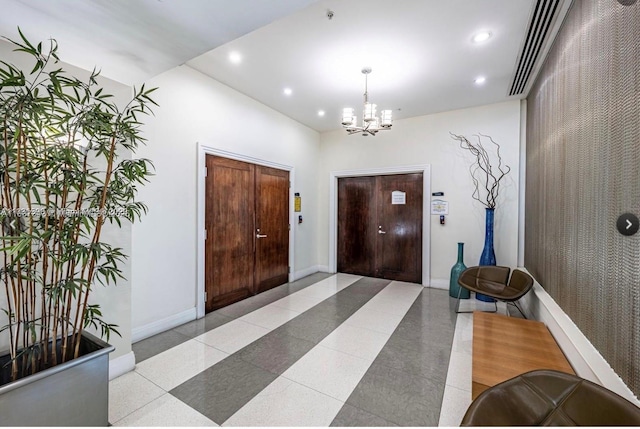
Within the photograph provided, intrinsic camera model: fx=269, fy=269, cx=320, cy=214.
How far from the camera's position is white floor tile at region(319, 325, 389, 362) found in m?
2.70

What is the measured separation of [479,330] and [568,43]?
2541mm

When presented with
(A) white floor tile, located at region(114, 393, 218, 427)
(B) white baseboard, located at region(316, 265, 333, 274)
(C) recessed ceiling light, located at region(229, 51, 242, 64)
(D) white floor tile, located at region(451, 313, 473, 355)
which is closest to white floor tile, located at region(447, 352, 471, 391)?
(D) white floor tile, located at region(451, 313, 473, 355)

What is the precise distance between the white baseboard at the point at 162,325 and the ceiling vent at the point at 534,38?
4731 mm

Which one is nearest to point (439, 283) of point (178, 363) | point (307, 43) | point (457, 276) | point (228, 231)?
point (457, 276)

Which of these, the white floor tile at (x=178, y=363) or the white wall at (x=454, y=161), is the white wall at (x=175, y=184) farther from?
the white wall at (x=454, y=161)

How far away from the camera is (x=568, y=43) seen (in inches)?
88.7

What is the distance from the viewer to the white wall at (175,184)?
2.98m

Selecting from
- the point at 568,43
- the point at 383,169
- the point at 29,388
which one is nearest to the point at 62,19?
the point at 29,388

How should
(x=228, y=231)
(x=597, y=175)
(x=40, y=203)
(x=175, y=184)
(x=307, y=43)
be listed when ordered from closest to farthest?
(x=40, y=203), (x=597, y=175), (x=307, y=43), (x=175, y=184), (x=228, y=231)

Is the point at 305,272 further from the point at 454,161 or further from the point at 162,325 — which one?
the point at 454,161

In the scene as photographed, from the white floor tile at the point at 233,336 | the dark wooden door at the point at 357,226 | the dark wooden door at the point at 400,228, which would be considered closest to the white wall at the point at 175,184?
the white floor tile at the point at 233,336

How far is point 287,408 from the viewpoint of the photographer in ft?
6.29

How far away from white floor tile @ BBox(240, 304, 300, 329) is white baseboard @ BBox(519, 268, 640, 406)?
268 cm

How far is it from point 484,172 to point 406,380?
370cm
